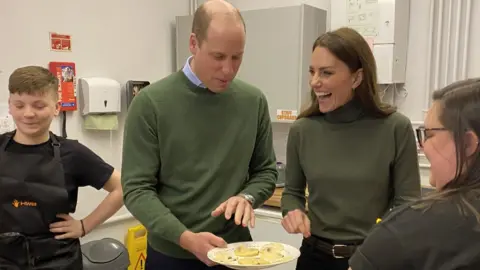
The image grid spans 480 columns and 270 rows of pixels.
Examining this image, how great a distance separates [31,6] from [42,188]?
4.56ft

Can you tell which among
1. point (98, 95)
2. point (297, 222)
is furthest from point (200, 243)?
point (98, 95)

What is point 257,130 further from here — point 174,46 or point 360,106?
point 174,46

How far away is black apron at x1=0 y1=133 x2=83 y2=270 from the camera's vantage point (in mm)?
1664

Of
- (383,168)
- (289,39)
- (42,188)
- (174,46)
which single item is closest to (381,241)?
(383,168)

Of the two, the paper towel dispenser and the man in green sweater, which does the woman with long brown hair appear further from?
the paper towel dispenser

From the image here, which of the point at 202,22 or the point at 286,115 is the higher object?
the point at 202,22

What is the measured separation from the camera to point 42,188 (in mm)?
1704

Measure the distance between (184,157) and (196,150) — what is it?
1.6 inches

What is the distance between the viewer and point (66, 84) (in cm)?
282

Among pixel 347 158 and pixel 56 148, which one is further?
pixel 56 148

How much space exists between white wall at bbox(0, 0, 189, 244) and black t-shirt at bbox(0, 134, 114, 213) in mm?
986

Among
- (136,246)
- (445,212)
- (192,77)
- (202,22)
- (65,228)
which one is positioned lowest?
(136,246)

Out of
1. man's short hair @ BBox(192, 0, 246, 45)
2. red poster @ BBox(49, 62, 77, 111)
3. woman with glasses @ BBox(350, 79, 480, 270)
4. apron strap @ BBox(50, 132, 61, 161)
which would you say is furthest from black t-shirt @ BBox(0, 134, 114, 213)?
woman with glasses @ BBox(350, 79, 480, 270)

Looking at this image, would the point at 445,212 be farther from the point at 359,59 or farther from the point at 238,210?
the point at 359,59
